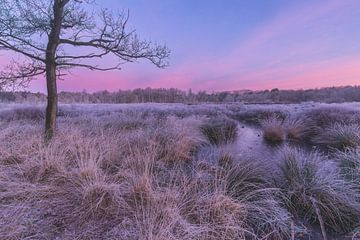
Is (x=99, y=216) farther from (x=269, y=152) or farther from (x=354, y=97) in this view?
(x=354, y=97)

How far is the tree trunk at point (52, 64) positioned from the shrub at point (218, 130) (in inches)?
226

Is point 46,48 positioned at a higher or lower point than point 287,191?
higher

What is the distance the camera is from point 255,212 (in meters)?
3.64

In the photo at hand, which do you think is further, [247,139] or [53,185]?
[247,139]

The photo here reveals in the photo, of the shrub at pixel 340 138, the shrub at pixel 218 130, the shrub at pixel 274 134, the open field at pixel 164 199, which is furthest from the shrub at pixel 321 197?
the shrub at pixel 274 134

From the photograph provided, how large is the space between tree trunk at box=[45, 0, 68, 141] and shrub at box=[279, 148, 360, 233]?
510 cm

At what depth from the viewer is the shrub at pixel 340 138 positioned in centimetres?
814

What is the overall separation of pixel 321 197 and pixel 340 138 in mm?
5703

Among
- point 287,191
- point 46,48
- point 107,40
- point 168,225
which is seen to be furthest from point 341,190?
point 46,48

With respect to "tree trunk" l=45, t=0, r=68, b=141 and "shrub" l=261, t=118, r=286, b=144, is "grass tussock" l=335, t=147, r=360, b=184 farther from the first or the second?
"tree trunk" l=45, t=0, r=68, b=141

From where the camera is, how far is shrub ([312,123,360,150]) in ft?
26.7

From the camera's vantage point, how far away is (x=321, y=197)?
4.00m

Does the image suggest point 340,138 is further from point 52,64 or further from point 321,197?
point 52,64

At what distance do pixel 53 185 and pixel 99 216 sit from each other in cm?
116
